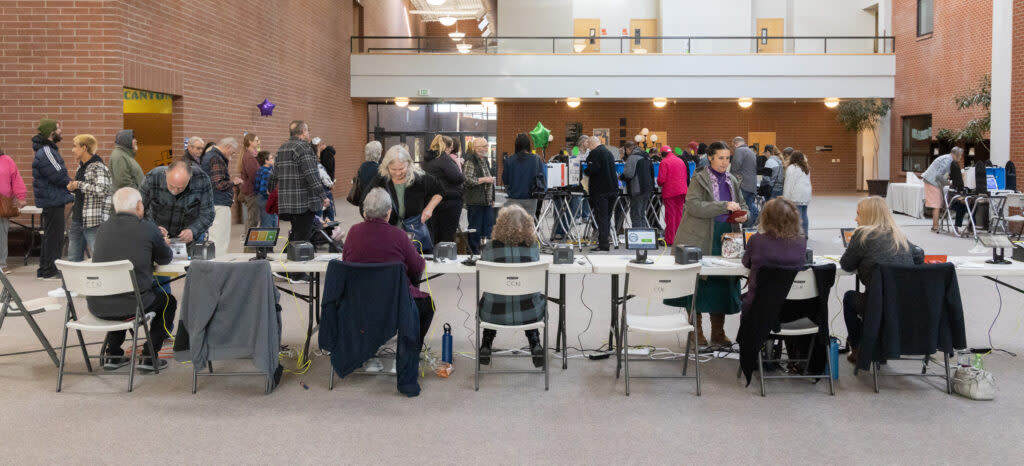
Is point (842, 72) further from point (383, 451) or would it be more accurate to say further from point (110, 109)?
point (383, 451)

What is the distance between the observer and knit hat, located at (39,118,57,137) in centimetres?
845

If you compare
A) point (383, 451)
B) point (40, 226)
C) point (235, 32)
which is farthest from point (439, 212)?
point (235, 32)

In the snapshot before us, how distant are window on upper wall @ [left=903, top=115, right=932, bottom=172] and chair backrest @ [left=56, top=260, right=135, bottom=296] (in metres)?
17.9

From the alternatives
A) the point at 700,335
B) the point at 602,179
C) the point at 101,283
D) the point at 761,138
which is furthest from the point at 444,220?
the point at 761,138

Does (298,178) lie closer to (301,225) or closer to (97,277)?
(301,225)

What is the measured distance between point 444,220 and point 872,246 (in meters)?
4.03

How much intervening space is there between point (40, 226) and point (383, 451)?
25.3 feet

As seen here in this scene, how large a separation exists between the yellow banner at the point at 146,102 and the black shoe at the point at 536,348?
7004 mm

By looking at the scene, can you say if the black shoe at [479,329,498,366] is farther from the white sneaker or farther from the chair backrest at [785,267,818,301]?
the chair backrest at [785,267,818,301]

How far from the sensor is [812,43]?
21250mm

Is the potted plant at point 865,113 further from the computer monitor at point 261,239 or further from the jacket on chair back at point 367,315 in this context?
the jacket on chair back at point 367,315

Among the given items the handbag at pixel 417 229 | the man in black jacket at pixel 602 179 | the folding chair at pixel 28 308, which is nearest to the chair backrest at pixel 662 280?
the handbag at pixel 417 229

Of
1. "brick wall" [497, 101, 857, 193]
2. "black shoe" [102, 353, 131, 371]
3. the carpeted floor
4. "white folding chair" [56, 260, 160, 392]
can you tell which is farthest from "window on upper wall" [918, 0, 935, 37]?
"white folding chair" [56, 260, 160, 392]

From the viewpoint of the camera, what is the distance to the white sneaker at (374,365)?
5108mm
